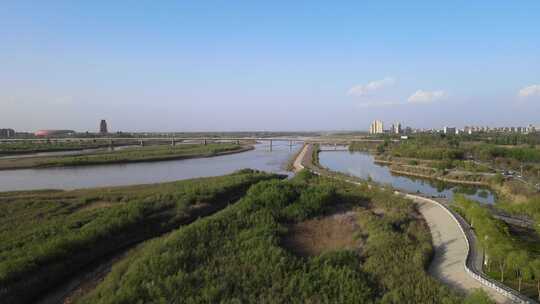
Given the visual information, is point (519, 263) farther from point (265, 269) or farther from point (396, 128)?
point (396, 128)

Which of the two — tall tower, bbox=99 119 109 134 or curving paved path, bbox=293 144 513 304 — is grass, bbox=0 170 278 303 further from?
tall tower, bbox=99 119 109 134

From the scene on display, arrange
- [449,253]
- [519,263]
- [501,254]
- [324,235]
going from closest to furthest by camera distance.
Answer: [519,263]
[501,254]
[449,253]
[324,235]

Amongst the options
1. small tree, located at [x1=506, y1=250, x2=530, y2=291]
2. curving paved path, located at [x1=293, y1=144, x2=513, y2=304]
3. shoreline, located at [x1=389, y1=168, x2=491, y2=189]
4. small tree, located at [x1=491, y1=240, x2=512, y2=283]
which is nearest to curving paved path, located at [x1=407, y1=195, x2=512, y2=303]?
curving paved path, located at [x1=293, y1=144, x2=513, y2=304]

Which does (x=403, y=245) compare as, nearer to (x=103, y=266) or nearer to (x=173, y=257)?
(x=173, y=257)

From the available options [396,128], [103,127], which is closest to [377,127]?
[396,128]

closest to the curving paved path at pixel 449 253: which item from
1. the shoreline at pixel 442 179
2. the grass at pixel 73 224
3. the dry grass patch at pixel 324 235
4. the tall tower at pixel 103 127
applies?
the dry grass patch at pixel 324 235

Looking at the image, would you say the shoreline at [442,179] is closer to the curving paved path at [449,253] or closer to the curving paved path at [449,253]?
the curving paved path at [449,253]
